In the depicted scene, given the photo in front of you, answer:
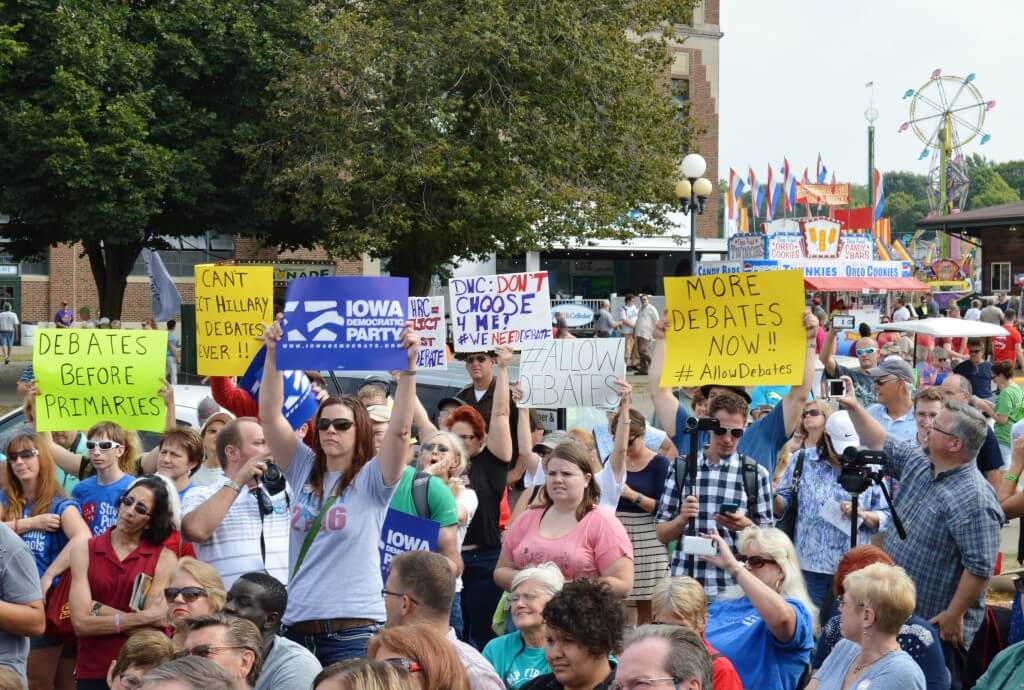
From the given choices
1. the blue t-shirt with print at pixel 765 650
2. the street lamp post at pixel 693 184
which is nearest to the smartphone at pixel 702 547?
the blue t-shirt with print at pixel 765 650

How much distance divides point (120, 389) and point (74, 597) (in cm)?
245

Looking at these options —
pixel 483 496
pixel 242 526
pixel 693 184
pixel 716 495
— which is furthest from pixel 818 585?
pixel 693 184

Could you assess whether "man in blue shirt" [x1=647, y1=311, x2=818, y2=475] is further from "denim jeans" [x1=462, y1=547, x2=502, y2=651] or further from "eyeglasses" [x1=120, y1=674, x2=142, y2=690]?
"eyeglasses" [x1=120, y1=674, x2=142, y2=690]

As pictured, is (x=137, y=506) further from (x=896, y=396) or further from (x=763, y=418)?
(x=896, y=396)

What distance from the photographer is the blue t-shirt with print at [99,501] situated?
6469 mm

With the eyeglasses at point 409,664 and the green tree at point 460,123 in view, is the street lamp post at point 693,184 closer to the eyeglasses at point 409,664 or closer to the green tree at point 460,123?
the green tree at point 460,123

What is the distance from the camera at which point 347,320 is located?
6164 mm

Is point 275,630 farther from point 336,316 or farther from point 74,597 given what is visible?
point 336,316

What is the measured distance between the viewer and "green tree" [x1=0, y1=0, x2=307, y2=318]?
23.4 m

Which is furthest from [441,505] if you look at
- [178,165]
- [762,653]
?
[178,165]

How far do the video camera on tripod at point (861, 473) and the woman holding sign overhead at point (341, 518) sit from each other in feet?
7.10

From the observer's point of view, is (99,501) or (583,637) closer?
(583,637)

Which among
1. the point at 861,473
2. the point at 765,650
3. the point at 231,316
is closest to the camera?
the point at 765,650

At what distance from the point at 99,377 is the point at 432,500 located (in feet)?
10.6
